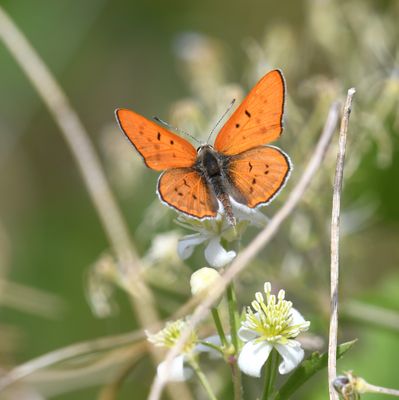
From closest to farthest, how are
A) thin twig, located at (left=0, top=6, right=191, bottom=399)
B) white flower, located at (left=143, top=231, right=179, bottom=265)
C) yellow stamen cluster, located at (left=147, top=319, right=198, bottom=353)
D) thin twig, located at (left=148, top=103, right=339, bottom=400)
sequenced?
thin twig, located at (left=148, top=103, right=339, bottom=400), yellow stamen cluster, located at (left=147, top=319, right=198, bottom=353), white flower, located at (left=143, top=231, right=179, bottom=265), thin twig, located at (left=0, top=6, right=191, bottom=399)

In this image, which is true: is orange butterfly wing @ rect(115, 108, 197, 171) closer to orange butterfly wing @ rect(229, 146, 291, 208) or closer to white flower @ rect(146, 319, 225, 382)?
orange butterfly wing @ rect(229, 146, 291, 208)

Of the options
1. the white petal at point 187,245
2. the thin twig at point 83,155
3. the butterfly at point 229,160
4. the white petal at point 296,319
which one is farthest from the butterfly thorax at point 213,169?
the thin twig at point 83,155

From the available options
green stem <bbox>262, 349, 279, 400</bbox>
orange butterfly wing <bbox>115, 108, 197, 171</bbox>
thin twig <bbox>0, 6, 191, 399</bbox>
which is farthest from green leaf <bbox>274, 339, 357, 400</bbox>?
thin twig <bbox>0, 6, 191, 399</bbox>

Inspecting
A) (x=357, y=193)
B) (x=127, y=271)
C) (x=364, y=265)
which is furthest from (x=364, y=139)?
(x=364, y=265)

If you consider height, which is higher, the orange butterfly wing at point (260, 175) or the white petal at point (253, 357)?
the orange butterfly wing at point (260, 175)

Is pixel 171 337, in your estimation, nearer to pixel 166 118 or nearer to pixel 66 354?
pixel 66 354

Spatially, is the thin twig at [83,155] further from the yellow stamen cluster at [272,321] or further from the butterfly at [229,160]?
the yellow stamen cluster at [272,321]
